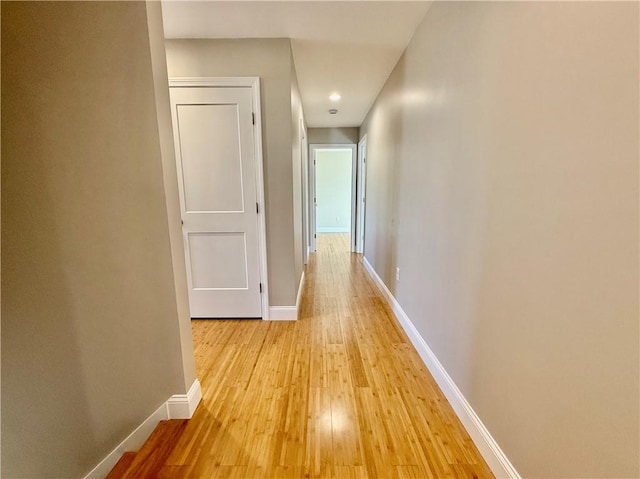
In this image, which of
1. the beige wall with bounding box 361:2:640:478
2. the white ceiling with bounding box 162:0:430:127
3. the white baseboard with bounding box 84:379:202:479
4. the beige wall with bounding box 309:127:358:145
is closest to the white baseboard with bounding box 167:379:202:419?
the white baseboard with bounding box 84:379:202:479

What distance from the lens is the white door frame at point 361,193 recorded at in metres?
4.63

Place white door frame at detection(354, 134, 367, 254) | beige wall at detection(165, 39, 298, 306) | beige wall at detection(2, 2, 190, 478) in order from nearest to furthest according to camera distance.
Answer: beige wall at detection(2, 2, 190, 478) < beige wall at detection(165, 39, 298, 306) < white door frame at detection(354, 134, 367, 254)

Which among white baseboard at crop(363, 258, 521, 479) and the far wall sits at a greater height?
the far wall

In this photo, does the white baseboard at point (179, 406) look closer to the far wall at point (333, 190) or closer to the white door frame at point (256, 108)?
the white door frame at point (256, 108)

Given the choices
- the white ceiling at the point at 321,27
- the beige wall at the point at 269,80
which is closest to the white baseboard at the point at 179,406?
the beige wall at the point at 269,80

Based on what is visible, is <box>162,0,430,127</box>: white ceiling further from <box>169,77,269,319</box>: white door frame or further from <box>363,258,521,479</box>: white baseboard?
<box>363,258,521,479</box>: white baseboard

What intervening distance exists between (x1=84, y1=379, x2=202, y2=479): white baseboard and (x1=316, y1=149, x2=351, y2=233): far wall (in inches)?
264

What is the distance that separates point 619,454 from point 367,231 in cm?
383

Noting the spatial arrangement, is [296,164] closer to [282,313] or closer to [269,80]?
[269,80]

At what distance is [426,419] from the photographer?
1.47 m

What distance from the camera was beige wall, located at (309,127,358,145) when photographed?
17.5ft

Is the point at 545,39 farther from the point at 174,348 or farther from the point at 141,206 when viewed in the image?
the point at 174,348

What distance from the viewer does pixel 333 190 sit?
803cm

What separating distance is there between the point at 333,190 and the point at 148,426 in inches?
281
